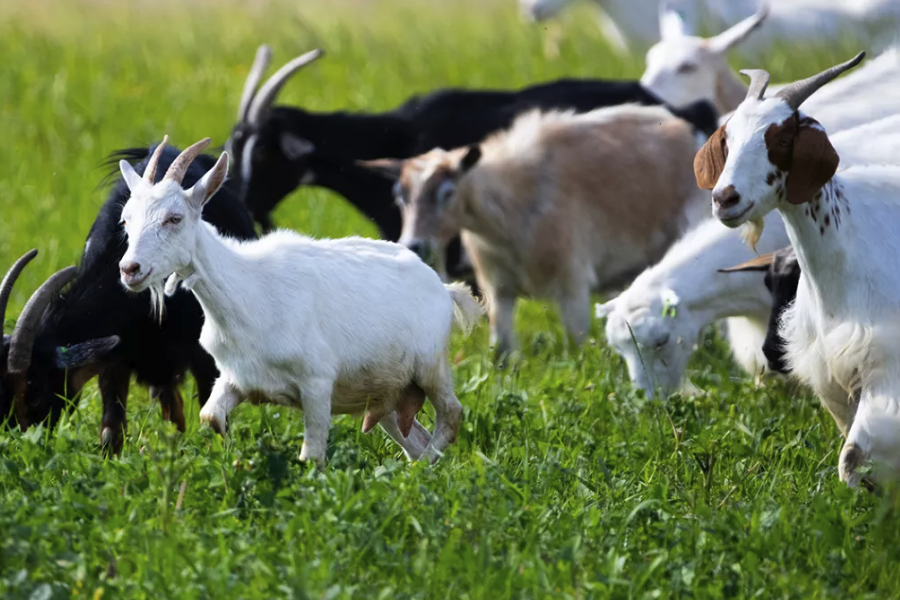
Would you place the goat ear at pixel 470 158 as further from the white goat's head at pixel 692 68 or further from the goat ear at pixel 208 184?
the goat ear at pixel 208 184

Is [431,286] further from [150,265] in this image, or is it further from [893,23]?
[893,23]

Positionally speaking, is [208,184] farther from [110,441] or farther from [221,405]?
[110,441]

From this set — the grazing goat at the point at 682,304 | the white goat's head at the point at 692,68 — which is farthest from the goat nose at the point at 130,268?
the white goat's head at the point at 692,68

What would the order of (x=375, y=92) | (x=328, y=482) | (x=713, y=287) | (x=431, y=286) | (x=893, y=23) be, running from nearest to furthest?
(x=328, y=482) → (x=431, y=286) → (x=713, y=287) → (x=893, y=23) → (x=375, y=92)

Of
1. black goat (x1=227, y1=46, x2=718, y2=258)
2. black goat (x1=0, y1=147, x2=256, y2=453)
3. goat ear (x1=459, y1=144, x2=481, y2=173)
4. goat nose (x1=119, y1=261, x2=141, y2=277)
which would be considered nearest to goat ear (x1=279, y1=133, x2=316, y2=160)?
black goat (x1=227, y1=46, x2=718, y2=258)

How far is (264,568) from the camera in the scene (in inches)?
156

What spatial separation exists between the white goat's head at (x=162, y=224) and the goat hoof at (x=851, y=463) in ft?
7.95

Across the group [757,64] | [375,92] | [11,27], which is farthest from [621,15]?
[11,27]

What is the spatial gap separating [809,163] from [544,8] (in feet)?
31.5

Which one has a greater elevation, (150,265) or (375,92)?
(150,265)

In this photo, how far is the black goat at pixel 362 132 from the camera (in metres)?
9.73

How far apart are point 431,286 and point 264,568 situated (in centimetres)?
166

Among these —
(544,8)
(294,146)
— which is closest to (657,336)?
(294,146)

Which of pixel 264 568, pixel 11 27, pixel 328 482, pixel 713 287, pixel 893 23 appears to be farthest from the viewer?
pixel 11 27
